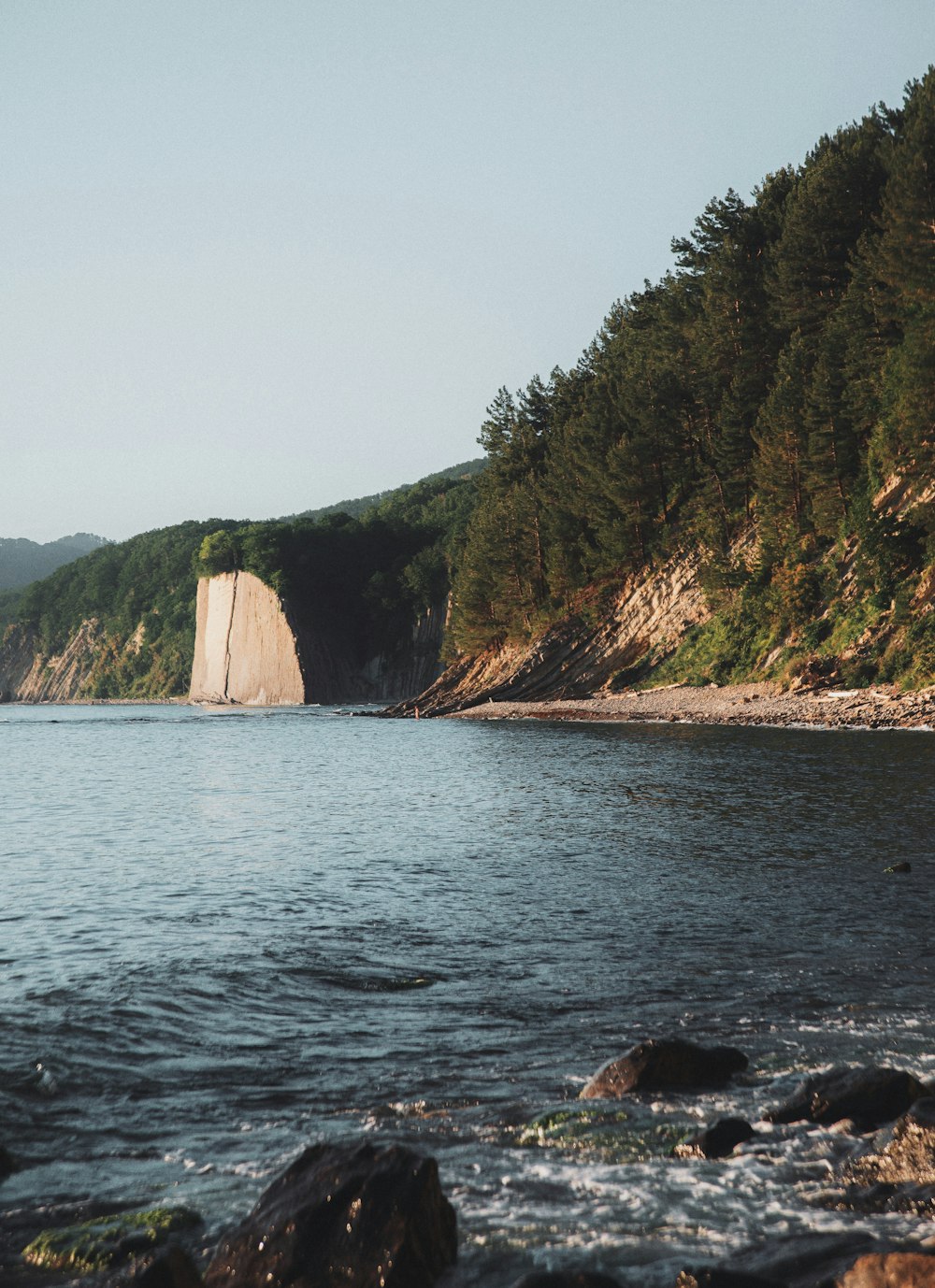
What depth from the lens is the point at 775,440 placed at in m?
63.9

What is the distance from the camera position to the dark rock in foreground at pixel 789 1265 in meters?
5.22

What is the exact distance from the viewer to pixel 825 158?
222ft

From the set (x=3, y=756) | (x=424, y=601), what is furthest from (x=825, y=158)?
(x=424, y=601)

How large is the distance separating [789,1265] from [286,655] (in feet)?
451

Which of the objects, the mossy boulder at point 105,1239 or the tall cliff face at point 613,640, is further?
the tall cliff face at point 613,640

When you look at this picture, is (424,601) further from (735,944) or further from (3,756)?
(735,944)

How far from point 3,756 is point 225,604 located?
9364cm

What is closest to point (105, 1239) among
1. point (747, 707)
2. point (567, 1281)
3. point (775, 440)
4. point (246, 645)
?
point (567, 1281)

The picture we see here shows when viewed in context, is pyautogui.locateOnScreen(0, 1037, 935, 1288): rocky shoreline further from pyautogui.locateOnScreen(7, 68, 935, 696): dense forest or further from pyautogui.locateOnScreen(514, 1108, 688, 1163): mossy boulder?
pyautogui.locateOnScreen(7, 68, 935, 696): dense forest

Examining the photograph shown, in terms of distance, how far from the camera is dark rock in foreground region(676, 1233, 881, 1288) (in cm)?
522

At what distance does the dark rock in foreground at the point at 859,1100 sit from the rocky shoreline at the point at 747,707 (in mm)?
37288

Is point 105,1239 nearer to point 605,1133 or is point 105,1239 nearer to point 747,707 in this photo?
point 605,1133

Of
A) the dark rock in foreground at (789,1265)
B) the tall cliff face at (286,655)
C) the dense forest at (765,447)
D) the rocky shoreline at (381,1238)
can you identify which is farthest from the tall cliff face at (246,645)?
the dark rock in foreground at (789,1265)

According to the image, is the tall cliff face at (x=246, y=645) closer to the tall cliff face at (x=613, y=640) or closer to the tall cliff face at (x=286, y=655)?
the tall cliff face at (x=286, y=655)
